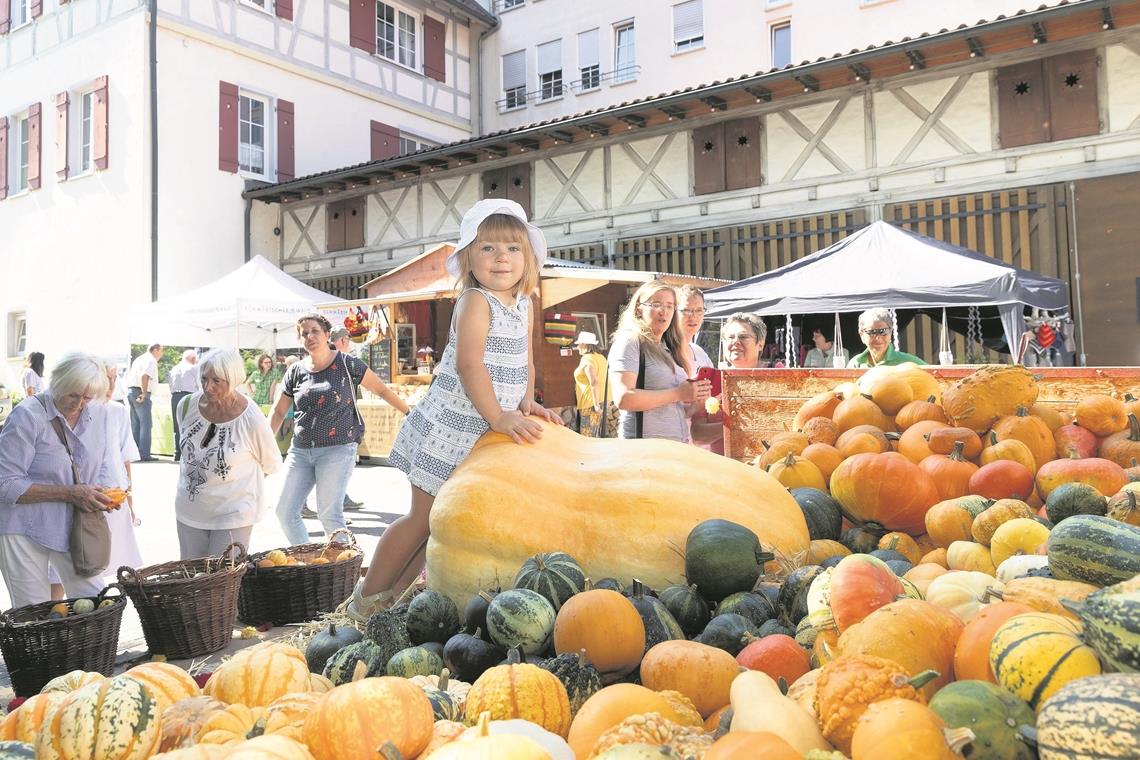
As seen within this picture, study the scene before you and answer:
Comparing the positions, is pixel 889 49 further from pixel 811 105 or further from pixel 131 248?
pixel 131 248

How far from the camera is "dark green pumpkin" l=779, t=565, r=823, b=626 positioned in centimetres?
205

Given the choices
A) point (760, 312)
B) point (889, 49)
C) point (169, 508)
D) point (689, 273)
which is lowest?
point (169, 508)

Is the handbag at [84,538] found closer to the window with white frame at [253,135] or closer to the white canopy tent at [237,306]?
the white canopy tent at [237,306]

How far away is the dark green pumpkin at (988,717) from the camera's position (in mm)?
1198

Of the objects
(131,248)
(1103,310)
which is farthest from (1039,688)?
(131,248)

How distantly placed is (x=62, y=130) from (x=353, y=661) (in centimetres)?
2011

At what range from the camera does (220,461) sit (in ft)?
15.5

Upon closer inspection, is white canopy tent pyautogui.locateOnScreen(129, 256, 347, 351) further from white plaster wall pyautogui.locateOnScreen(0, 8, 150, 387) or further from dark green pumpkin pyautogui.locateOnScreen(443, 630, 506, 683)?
dark green pumpkin pyautogui.locateOnScreen(443, 630, 506, 683)

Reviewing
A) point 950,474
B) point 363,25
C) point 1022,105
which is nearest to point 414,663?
point 950,474

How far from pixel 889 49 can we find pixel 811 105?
175 cm

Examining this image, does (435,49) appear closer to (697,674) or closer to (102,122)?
(102,122)

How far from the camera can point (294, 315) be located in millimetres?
13922

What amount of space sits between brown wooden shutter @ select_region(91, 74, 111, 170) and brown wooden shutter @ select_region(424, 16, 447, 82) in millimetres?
7704

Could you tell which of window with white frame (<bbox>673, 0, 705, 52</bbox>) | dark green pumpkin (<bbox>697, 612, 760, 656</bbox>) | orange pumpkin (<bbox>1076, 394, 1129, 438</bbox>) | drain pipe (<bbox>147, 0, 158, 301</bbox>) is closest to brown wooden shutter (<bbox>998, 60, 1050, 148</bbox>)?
window with white frame (<bbox>673, 0, 705, 52</bbox>)
